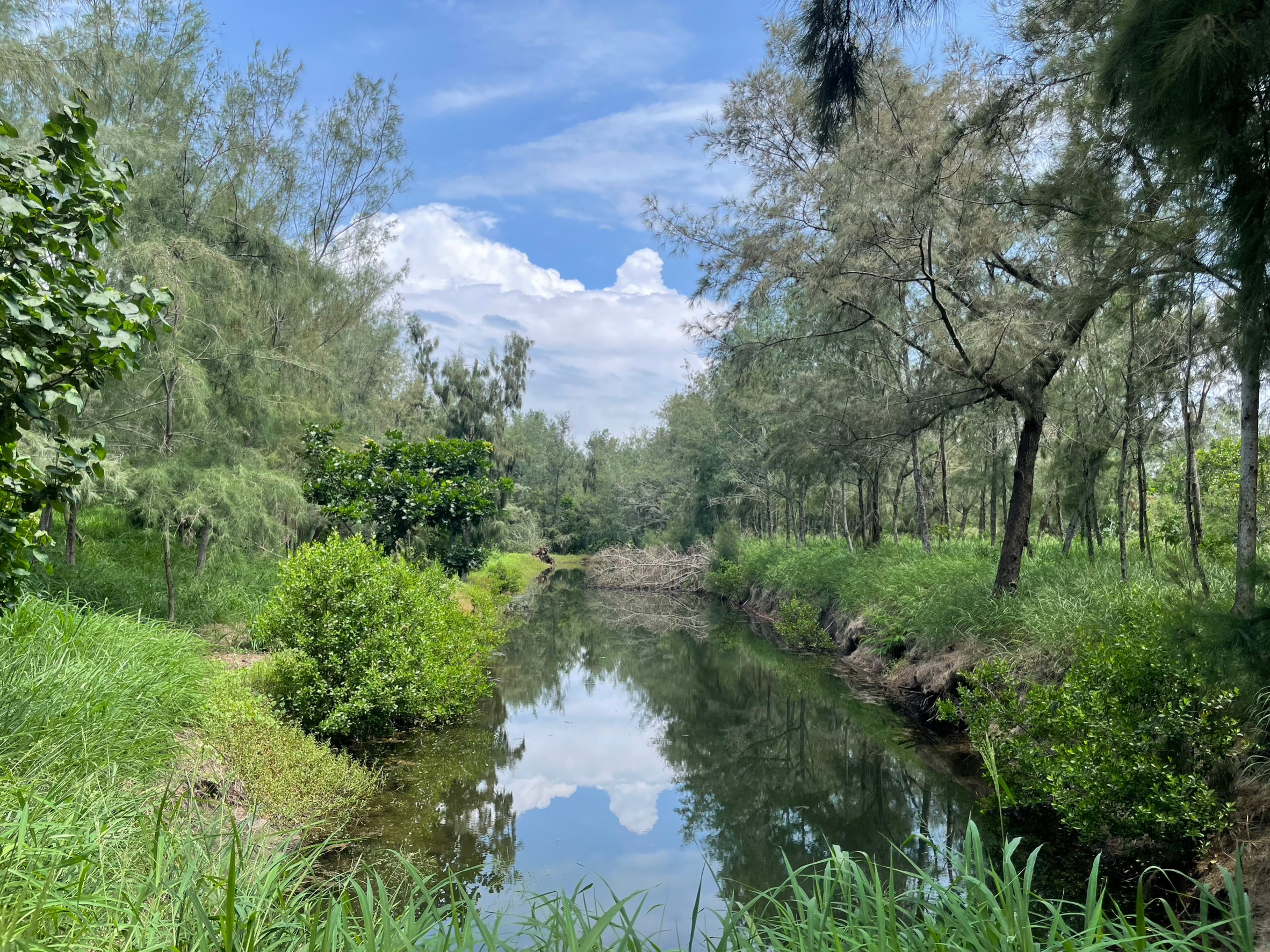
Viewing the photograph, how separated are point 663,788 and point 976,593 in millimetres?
5486

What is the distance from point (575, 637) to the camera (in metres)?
20.1

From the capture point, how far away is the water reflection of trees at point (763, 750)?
277 inches

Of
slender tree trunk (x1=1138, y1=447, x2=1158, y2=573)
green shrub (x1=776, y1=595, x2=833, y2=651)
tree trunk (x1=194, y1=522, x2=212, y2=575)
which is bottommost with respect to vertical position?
green shrub (x1=776, y1=595, x2=833, y2=651)

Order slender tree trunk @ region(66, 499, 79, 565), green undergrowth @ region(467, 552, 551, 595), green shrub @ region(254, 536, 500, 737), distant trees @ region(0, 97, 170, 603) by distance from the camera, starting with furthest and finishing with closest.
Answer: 1. green undergrowth @ region(467, 552, 551, 595)
2. slender tree trunk @ region(66, 499, 79, 565)
3. green shrub @ region(254, 536, 500, 737)
4. distant trees @ region(0, 97, 170, 603)

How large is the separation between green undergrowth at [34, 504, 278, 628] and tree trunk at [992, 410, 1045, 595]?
36.2 feet

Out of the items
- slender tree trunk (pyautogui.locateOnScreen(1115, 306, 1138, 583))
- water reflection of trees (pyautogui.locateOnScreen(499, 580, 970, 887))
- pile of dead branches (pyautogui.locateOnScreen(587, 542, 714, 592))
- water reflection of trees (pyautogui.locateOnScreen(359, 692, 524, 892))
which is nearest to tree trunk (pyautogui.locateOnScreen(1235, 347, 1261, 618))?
slender tree trunk (pyautogui.locateOnScreen(1115, 306, 1138, 583))

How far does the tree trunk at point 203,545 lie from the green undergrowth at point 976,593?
34.7 ft

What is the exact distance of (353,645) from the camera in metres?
8.49

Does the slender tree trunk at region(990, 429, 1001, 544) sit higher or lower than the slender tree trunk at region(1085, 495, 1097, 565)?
higher

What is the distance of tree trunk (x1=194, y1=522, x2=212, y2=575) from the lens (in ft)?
35.1

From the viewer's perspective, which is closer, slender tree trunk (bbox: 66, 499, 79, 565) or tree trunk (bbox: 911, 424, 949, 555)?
slender tree trunk (bbox: 66, 499, 79, 565)

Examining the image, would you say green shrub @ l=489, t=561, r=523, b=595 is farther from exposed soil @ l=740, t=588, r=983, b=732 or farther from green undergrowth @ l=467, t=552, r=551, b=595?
Answer: exposed soil @ l=740, t=588, r=983, b=732

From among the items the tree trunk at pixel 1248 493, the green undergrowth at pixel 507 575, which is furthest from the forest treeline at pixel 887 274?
the green undergrowth at pixel 507 575

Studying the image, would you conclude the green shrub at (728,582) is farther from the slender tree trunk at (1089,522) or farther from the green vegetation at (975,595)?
the slender tree trunk at (1089,522)
